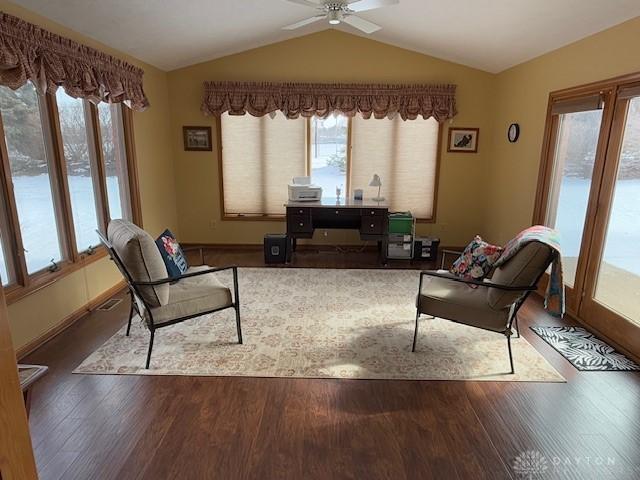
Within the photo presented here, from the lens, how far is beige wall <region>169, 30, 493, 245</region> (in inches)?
192

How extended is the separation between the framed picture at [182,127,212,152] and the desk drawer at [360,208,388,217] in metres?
2.20

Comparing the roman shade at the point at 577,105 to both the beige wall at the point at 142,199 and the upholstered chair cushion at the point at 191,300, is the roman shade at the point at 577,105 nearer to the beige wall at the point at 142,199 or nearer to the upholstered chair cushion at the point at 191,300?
the upholstered chair cushion at the point at 191,300

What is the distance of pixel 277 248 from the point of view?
15.5ft

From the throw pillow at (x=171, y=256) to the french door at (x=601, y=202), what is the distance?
10.5 ft

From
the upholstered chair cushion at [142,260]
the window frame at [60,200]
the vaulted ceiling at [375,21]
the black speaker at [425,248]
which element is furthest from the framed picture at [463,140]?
the upholstered chair cushion at [142,260]

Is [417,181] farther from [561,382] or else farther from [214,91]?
[561,382]

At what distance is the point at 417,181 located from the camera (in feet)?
17.2

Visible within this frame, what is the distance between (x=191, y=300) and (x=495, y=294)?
200 centimetres

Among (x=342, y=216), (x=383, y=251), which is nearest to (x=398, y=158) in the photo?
(x=342, y=216)

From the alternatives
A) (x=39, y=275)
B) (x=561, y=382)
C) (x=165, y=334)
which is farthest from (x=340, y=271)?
(x=39, y=275)

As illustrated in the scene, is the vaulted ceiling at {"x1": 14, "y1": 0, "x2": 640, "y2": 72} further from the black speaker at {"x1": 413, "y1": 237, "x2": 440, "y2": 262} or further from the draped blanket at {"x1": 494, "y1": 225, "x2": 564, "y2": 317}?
the black speaker at {"x1": 413, "y1": 237, "x2": 440, "y2": 262}

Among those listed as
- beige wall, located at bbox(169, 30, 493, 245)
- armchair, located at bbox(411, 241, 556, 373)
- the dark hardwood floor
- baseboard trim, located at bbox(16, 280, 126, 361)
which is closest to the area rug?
the dark hardwood floor

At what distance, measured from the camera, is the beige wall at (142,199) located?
8.84 feet

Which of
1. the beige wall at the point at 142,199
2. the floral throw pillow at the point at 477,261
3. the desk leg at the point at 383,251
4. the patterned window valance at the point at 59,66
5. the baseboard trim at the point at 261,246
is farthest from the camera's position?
the baseboard trim at the point at 261,246
